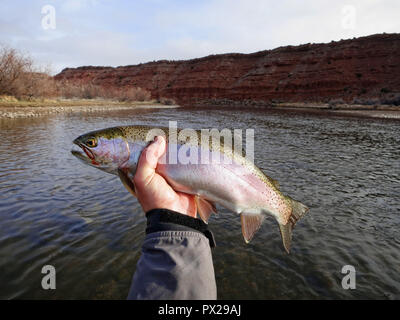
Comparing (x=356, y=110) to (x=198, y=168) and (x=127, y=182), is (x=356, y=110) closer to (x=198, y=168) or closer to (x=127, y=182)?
(x=198, y=168)

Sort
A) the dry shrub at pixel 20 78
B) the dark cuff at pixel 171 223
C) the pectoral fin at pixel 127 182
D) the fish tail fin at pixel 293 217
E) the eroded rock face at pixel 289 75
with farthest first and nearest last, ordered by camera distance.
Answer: the eroded rock face at pixel 289 75, the dry shrub at pixel 20 78, the fish tail fin at pixel 293 217, the pectoral fin at pixel 127 182, the dark cuff at pixel 171 223

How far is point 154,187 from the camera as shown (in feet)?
7.30

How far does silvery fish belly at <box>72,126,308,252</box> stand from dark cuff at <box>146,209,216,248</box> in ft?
1.75

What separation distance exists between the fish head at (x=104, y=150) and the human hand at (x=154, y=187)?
24 cm

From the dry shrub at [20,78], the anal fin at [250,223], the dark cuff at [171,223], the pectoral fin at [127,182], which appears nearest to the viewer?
the dark cuff at [171,223]

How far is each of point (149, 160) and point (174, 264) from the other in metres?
1.09

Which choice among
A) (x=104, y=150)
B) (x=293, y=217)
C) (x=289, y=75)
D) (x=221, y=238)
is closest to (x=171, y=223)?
(x=104, y=150)

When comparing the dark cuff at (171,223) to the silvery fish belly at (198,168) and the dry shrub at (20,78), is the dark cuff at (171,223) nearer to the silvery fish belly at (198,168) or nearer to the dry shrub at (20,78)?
the silvery fish belly at (198,168)

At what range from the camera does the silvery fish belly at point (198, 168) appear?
97.0 inches

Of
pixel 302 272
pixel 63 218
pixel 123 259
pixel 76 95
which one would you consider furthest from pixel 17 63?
pixel 302 272

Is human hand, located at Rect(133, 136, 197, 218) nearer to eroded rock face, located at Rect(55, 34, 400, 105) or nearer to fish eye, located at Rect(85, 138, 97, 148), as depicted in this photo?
fish eye, located at Rect(85, 138, 97, 148)

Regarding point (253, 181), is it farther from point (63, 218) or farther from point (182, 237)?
point (63, 218)

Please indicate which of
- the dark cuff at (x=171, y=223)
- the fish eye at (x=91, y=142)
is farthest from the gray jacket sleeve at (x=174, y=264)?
the fish eye at (x=91, y=142)
